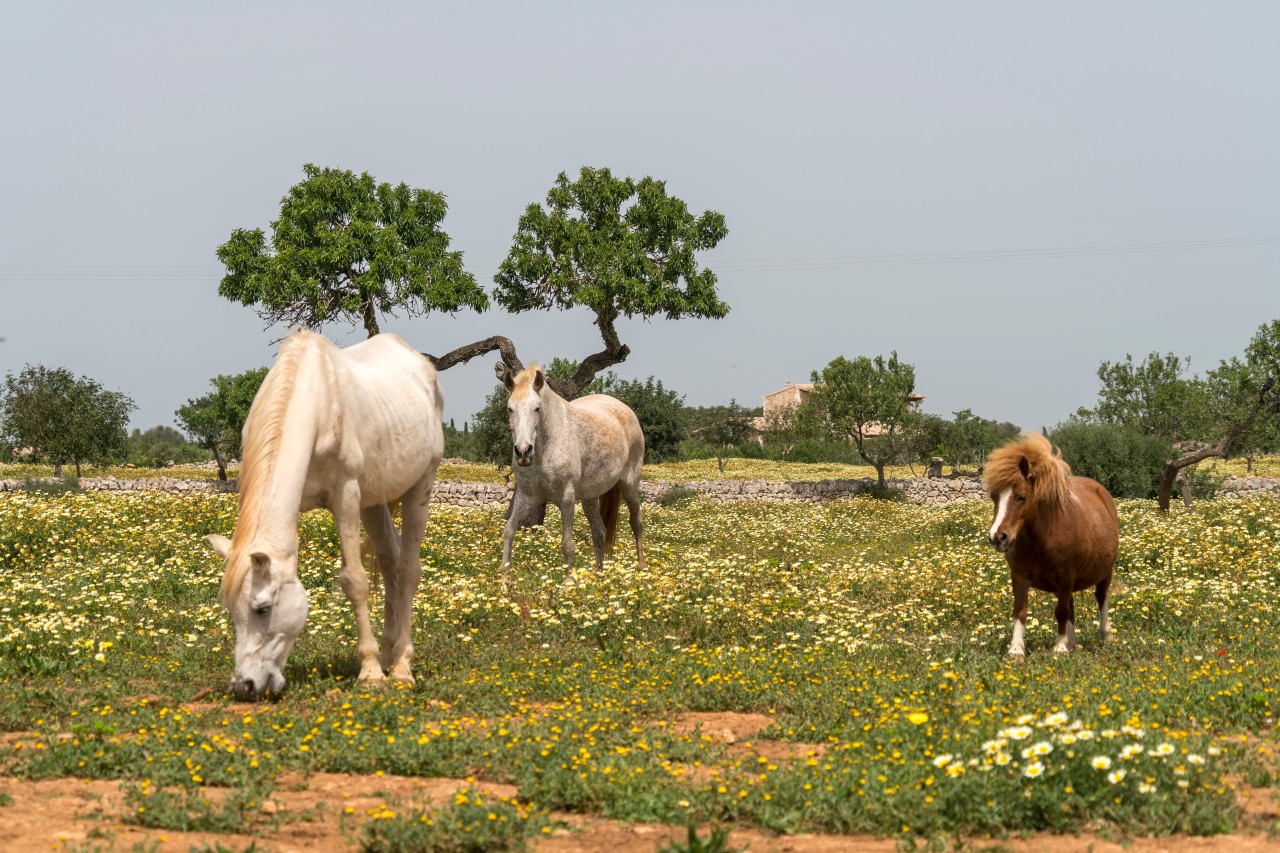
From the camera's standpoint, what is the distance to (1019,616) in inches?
383

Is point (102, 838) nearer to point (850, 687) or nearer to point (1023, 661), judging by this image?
point (850, 687)

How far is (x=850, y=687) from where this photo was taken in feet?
25.6

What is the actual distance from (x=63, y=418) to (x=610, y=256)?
3449 centimetres

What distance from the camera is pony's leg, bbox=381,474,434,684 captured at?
8898 mm

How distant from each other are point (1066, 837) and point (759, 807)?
1379 mm

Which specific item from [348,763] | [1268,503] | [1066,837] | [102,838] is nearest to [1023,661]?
[1066,837]

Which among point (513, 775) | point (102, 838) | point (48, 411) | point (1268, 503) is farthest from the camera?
point (48, 411)

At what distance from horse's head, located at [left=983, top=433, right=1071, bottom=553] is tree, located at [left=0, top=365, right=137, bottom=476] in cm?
5089

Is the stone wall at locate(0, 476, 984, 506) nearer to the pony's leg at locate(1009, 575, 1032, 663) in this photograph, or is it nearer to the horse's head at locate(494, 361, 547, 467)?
the horse's head at locate(494, 361, 547, 467)

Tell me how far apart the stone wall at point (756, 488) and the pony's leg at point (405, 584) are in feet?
81.7

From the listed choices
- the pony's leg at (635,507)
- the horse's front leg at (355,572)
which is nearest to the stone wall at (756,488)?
the pony's leg at (635,507)

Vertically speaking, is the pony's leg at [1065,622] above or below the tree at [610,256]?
below

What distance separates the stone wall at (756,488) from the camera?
1414 inches

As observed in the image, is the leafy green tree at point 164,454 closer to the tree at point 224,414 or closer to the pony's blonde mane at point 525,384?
the tree at point 224,414
